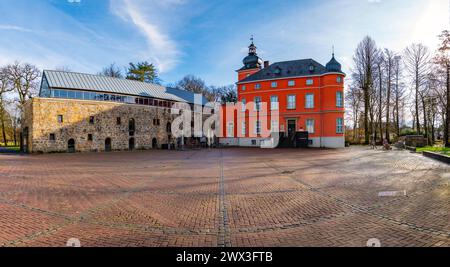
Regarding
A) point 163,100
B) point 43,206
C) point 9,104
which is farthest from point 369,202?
point 9,104

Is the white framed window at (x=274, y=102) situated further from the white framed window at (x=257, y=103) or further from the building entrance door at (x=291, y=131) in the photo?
the building entrance door at (x=291, y=131)

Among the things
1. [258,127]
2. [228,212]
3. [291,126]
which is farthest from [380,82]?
[228,212]

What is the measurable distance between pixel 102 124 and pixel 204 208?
2930 cm

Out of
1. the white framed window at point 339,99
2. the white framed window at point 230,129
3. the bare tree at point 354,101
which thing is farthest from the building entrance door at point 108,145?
the bare tree at point 354,101

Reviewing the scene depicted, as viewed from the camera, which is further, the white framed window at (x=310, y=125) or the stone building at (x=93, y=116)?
the white framed window at (x=310, y=125)

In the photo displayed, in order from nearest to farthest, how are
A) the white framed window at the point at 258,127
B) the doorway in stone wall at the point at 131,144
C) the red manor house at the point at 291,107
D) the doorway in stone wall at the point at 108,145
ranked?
the red manor house at the point at 291,107
the doorway in stone wall at the point at 108,145
the doorway in stone wall at the point at 131,144
the white framed window at the point at 258,127

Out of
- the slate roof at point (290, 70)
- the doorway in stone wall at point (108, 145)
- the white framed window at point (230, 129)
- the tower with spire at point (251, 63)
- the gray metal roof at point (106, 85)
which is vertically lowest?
the doorway in stone wall at point (108, 145)

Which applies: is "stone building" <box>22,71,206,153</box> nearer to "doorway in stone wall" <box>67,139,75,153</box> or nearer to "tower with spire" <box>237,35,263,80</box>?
"doorway in stone wall" <box>67,139,75,153</box>

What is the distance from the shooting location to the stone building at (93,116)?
2622 cm

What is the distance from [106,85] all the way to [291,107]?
2711cm

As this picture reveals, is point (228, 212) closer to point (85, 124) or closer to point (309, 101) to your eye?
point (309, 101)

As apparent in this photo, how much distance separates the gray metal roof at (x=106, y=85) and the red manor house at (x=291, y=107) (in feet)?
40.6

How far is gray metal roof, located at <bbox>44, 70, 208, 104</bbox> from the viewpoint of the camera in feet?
91.5
